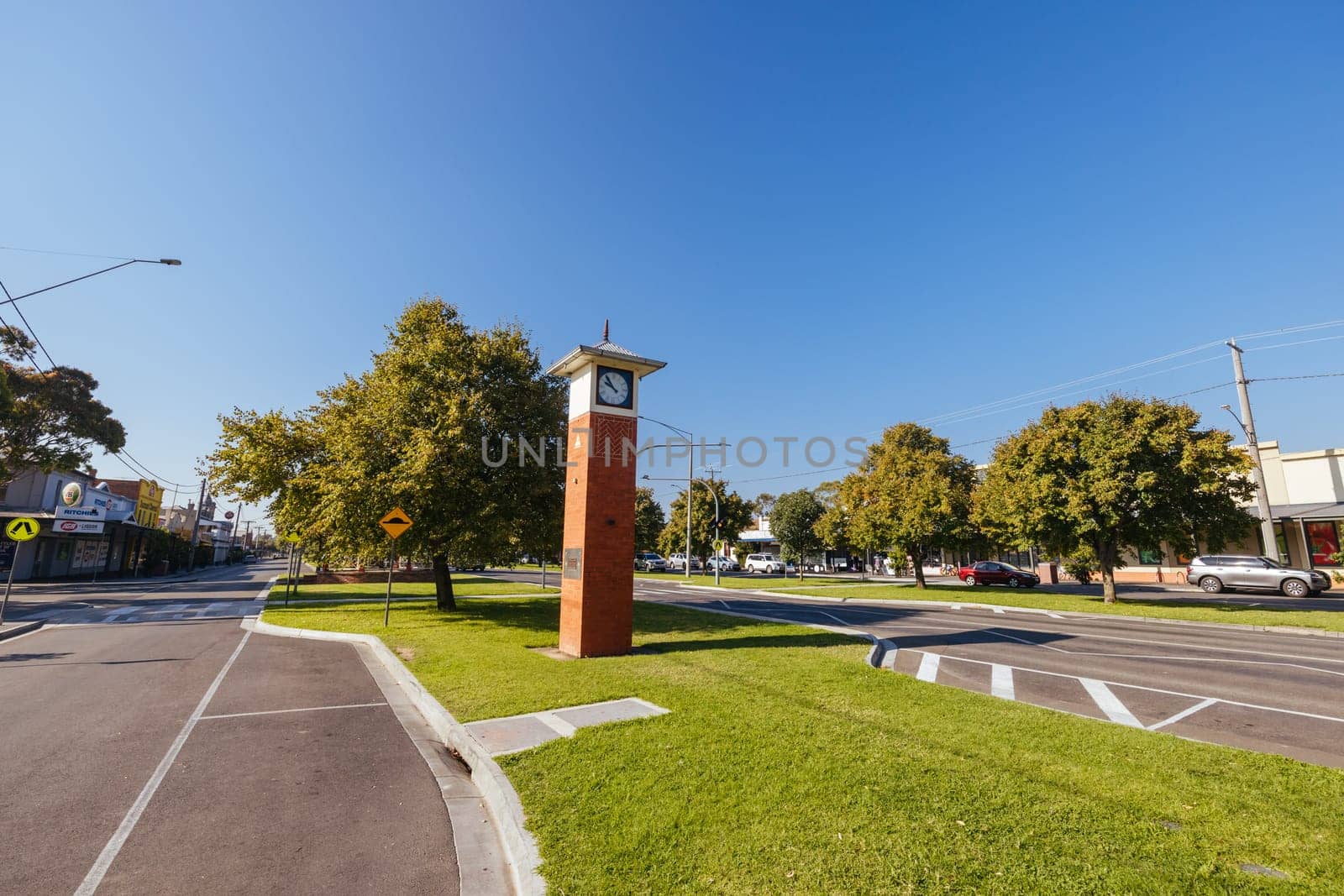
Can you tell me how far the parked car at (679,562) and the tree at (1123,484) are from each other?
144 feet

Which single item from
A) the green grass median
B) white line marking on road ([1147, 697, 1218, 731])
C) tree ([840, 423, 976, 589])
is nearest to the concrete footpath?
the green grass median

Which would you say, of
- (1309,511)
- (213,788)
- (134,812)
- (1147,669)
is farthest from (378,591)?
(1309,511)

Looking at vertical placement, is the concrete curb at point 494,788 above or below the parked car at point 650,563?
below

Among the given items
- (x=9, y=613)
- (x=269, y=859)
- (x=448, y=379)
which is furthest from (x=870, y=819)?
Answer: (x=9, y=613)

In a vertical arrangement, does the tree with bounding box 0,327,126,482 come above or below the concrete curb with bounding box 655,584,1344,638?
above

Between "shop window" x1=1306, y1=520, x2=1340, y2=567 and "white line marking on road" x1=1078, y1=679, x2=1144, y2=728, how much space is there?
1422 inches

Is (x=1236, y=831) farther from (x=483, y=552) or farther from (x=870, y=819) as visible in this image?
(x=483, y=552)

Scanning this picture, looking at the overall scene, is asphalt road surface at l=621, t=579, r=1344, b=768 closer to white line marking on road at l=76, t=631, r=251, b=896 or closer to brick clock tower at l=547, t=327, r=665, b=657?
brick clock tower at l=547, t=327, r=665, b=657

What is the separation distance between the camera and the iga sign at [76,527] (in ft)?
119

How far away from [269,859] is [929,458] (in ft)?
112

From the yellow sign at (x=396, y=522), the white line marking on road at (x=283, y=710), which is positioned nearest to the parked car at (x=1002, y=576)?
the yellow sign at (x=396, y=522)

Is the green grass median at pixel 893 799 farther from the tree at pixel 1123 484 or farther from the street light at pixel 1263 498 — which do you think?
the street light at pixel 1263 498

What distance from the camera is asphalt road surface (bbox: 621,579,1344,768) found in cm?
752

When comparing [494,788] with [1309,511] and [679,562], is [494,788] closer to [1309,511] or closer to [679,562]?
[1309,511]
